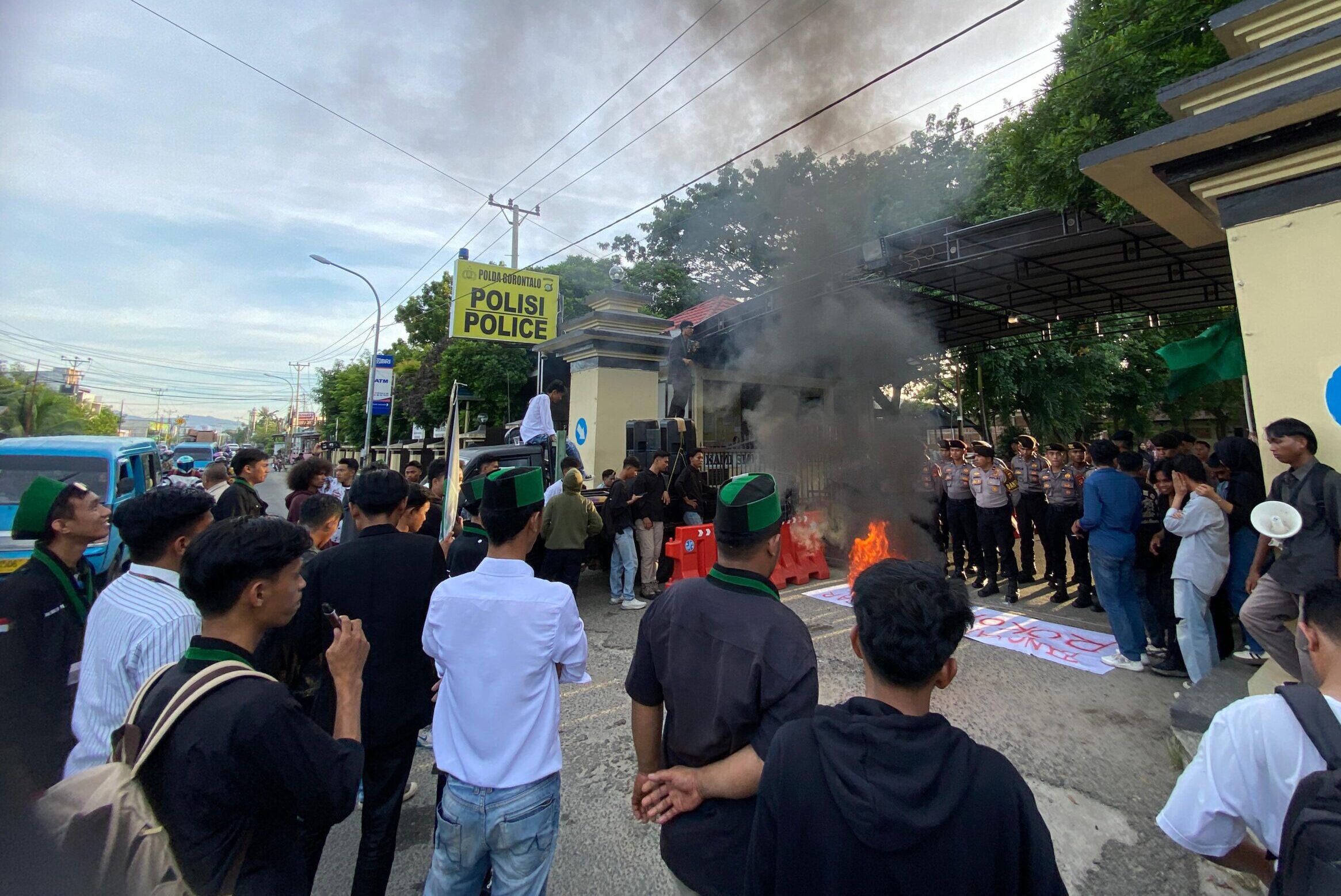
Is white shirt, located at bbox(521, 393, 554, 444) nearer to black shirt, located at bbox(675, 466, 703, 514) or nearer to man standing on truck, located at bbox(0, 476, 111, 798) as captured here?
black shirt, located at bbox(675, 466, 703, 514)

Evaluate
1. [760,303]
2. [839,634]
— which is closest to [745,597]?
[839,634]

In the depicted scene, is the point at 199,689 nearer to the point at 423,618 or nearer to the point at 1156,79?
the point at 423,618

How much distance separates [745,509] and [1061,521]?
683cm

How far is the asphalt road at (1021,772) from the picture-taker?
2521 mm

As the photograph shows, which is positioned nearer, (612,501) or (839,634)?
(839,634)

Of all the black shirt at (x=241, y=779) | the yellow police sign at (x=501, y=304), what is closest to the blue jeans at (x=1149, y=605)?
the black shirt at (x=241, y=779)

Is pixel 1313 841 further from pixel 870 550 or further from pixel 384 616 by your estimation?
pixel 870 550

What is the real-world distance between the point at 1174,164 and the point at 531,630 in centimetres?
503

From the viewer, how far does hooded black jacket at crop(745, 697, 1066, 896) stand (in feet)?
3.14

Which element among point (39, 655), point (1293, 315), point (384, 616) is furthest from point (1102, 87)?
point (39, 655)

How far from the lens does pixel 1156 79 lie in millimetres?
5109

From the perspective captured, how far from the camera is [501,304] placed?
1412 centimetres

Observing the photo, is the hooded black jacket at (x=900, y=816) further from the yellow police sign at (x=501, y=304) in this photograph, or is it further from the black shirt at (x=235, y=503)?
the yellow police sign at (x=501, y=304)

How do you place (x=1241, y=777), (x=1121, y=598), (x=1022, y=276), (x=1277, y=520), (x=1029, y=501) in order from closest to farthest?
(x=1241, y=777) → (x=1277, y=520) → (x=1121, y=598) → (x=1029, y=501) → (x=1022, y=276)
